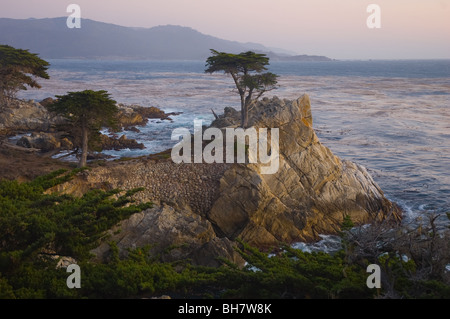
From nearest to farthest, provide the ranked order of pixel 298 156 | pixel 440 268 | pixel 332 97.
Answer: pixel 440 268 → pixel 298 156 → pixel 332 97

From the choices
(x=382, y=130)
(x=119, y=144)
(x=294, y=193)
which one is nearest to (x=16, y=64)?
(x=119, y=144)

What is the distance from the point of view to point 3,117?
32.4m

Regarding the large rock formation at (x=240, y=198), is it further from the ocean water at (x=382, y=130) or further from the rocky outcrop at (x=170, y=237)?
the ocean water at (x=382, y=130)

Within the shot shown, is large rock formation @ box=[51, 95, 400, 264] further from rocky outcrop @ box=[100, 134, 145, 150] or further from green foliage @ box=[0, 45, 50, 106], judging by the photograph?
rocky outcrop @ box=[100, 134, 145, 150]

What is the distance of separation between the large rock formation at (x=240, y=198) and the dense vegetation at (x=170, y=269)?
11.8 ft

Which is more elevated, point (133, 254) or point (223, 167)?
point (223, 167)

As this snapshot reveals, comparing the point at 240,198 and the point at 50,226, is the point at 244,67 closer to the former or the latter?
the point at 240,198

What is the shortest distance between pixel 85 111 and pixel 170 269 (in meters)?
10.3

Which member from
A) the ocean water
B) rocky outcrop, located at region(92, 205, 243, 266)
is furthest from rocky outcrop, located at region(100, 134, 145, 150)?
rocky outcrop, located at region(92, 205, 243, 266)

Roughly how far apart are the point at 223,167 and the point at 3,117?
24.1 meters

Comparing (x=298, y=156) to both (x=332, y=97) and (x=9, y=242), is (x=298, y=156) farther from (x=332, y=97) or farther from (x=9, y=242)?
(x=332, y=97)

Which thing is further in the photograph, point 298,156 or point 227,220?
point 298,156
